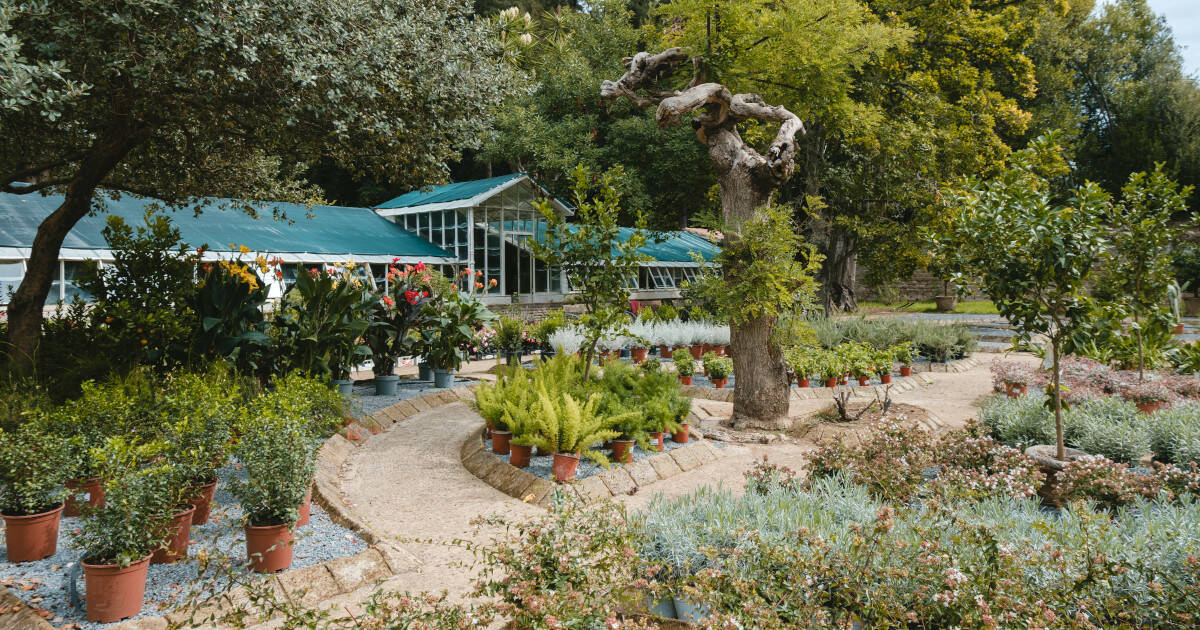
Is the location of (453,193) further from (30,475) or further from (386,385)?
(30,475)

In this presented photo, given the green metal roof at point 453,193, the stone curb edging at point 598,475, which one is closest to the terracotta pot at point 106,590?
the stone curb edging at point 598,475

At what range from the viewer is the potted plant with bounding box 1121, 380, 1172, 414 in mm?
6750

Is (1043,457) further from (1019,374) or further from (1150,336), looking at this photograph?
(1150,336)

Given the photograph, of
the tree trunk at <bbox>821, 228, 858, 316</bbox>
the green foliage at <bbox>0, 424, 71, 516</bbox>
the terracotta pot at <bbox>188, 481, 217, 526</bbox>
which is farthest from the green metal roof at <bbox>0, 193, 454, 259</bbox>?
the tree trunk at <bbox>821, 228, 858, 316</bbox>

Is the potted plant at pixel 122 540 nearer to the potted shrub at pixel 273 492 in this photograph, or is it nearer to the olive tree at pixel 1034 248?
the potted shrub at pixel 273 492

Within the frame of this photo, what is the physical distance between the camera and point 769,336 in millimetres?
7793

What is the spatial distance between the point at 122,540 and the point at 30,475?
1.03 meters

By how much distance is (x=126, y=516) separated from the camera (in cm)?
299

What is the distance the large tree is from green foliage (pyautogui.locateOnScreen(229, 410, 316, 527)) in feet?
7.59

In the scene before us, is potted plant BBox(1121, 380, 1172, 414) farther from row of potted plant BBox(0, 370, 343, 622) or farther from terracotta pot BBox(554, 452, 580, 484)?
row of potted plant BBox(0, 370, 343, 622)

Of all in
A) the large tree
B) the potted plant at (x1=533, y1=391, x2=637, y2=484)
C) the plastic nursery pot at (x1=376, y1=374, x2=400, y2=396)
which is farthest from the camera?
the plastic nursery pot at (x1=376, y1=374, x2=400, y2=396)

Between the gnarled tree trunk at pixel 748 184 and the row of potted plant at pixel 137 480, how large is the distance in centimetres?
505

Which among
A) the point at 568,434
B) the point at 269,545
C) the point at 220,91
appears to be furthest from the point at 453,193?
the point at 269,545

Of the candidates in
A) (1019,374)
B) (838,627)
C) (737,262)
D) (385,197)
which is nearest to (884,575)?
(838,627)
